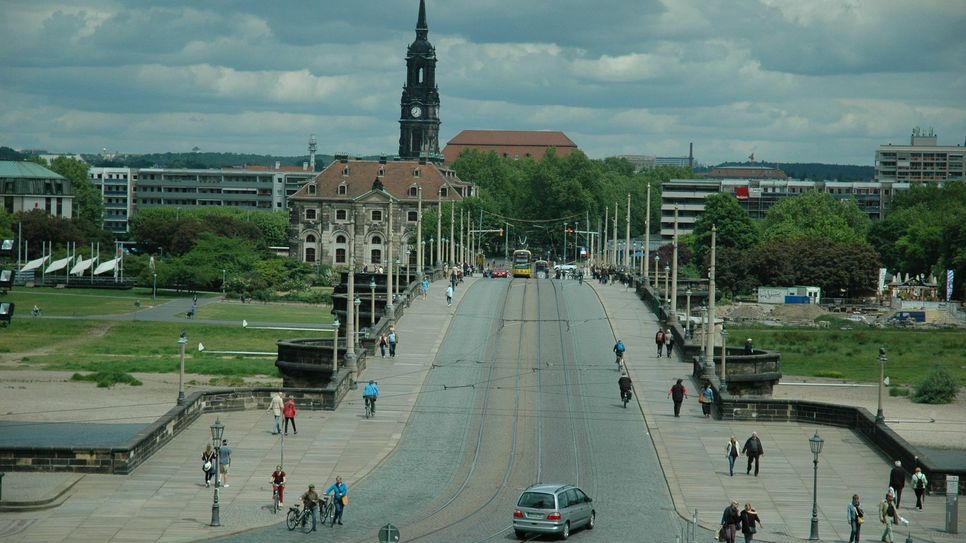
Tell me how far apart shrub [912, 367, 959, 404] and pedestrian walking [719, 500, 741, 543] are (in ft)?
143

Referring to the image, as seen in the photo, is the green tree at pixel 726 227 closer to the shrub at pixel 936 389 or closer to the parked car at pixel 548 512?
the shrub at pixel 936 389

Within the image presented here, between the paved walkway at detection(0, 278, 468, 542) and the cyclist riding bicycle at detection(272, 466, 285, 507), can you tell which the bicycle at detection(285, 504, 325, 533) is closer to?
the paved walkway at detection(0, 278, 468, 542)

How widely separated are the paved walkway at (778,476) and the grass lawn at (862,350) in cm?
3789

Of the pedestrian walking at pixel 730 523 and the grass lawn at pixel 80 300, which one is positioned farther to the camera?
the grass lawn at pixel 80 300

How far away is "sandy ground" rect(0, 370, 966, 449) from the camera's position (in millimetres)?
62219

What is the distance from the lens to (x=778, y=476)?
43844mm

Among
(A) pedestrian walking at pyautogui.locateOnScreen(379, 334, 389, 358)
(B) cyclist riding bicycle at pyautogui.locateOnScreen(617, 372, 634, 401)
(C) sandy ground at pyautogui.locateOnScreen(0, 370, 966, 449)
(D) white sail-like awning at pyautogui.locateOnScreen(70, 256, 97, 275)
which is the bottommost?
(C) sandy ground at pyautogui.locateOnScreen(0, 370, 966, 449)

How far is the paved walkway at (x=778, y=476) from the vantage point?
38.5 m

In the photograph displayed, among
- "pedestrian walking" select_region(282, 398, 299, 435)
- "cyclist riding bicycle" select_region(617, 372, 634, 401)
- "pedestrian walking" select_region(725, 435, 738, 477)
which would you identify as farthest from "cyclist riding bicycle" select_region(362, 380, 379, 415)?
"pedestrian walking" select_region(725, 435, 738, 477)

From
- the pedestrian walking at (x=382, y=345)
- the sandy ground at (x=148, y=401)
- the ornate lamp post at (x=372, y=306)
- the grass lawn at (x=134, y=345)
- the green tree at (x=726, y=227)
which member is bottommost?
the sandy ground at (x=148, y=401)

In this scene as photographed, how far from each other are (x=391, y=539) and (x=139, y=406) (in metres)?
37.9

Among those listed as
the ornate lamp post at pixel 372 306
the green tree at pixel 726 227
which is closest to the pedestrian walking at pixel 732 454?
the ornate lamp post at pixel 372 306

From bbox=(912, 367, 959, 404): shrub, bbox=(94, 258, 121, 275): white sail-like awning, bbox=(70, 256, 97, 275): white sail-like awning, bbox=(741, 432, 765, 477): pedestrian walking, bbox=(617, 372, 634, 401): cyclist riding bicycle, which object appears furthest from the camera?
bbox=(94, 258, 121, 275): white sail-like awning

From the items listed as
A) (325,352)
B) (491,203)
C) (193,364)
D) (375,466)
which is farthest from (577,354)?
(491,203)
